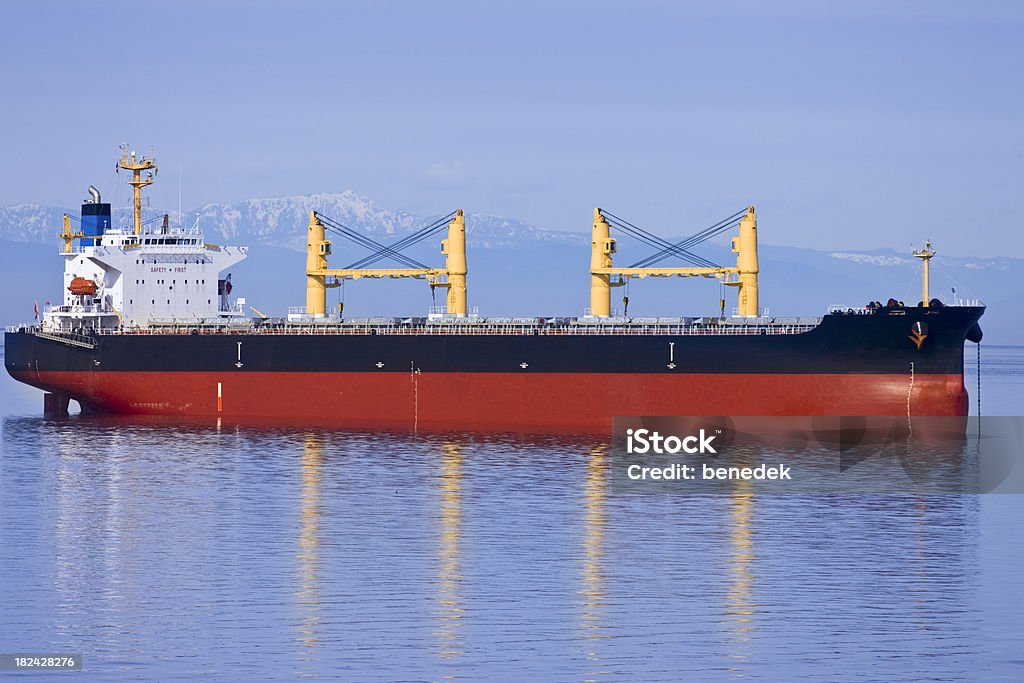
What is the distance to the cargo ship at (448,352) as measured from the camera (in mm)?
40719

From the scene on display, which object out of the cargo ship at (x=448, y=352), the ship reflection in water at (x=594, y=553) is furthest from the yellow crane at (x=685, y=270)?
the ship reflection in water at (x=594, y=553)

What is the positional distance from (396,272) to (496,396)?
6.21 metres

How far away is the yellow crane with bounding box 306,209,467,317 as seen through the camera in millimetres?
47750

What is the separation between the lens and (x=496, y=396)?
43594mm

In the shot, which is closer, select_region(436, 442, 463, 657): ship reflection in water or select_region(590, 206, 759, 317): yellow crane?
select_region(436, 442, 463, 657): ship reflection in water

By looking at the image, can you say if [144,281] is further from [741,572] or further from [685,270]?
[741,572]

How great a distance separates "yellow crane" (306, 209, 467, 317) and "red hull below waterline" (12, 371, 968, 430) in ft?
14.1

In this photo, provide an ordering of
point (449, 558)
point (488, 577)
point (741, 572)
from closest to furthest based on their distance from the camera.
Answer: point (488, 577) < point (741, 572) < point (449, 558)

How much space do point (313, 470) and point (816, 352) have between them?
15.0 meters

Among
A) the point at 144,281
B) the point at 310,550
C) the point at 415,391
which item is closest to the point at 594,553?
the point at 310,550

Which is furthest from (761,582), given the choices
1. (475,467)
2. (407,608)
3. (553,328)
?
(553,328)

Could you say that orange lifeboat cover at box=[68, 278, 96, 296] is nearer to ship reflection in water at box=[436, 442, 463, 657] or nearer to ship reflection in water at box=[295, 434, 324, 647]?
ship reflection in water at box=[295, 434, 324, 647]

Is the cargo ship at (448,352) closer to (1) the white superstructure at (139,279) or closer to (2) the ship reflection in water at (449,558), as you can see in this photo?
(1) the white superstructure at (139,279)

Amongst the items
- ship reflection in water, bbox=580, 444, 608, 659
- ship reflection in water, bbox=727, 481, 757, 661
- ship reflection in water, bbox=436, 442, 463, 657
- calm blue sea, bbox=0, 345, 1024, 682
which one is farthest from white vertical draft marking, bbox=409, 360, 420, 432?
ship reflection in water, bbox=727, 481, 757, 661
